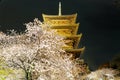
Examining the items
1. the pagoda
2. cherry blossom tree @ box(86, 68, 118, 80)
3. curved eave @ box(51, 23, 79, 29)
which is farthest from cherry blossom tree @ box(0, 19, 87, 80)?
curved eave @ box(51, 23, 79, 29)

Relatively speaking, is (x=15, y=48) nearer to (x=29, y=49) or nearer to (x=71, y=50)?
(x=29, y=49)

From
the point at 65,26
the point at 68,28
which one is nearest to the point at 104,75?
the point at 65,26

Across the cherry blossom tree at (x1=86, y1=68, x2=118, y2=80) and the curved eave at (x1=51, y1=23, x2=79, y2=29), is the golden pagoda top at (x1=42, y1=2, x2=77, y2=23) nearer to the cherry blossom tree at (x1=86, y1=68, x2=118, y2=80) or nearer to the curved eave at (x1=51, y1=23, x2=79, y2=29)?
the curved eave at (x1=51, y1=23, x2=79, y2=29)

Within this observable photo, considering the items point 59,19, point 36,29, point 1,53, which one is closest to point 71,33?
point 59,19

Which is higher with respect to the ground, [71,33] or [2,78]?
[71,33]

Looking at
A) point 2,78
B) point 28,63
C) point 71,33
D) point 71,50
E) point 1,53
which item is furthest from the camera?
point 71,33

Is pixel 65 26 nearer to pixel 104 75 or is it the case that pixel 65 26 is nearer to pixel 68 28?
pixel 68 28

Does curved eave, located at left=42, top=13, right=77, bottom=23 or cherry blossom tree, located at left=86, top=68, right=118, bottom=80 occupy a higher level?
curved eave, located at left=42, top=13, right=77, bottom=23

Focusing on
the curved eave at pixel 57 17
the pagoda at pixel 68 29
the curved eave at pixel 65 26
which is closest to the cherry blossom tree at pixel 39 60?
the pagoda at pixel 68 29

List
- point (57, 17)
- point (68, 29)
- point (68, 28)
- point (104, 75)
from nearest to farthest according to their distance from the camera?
point (104, 75) → point (68, 28) → point (68, 29) → point (57, 17)
